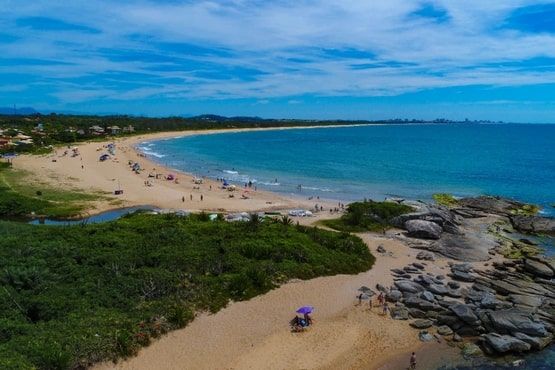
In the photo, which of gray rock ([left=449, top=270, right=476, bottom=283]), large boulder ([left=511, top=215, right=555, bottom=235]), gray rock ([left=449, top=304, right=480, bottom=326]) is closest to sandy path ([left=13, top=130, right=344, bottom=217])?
large boulder ([left=511, top=215, right=555, bottom=235])

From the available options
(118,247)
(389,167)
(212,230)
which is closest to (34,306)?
(118,247)

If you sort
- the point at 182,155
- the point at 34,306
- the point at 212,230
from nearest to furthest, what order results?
the point at 34,306 < the point at 212,230 < the point at 182,155

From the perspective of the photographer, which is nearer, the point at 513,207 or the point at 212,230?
the point at 212,230

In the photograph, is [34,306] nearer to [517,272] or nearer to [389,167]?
[517,272]

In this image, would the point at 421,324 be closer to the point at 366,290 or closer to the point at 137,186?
the point at 366,290

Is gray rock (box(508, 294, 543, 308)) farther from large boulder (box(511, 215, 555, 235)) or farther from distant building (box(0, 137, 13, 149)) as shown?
distant building (box(0, 137, 13, 149))

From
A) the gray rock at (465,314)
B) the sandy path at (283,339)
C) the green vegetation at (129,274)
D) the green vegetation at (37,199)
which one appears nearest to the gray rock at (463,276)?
the green vegetation at (129,274)
